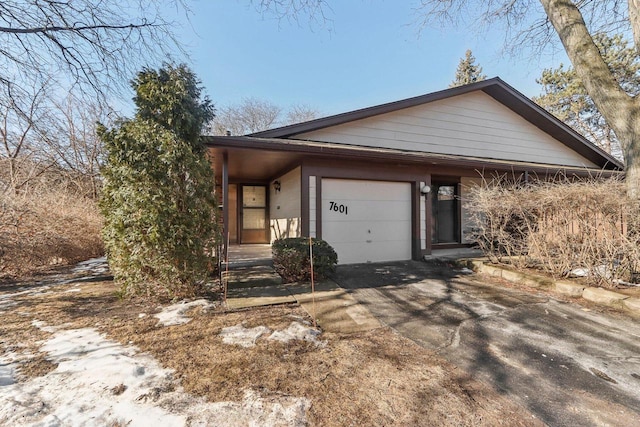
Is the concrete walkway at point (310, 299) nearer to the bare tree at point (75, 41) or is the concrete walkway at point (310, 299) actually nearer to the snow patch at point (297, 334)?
the snow patch at point (297, 334)

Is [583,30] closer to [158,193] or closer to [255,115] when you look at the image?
[158,193]

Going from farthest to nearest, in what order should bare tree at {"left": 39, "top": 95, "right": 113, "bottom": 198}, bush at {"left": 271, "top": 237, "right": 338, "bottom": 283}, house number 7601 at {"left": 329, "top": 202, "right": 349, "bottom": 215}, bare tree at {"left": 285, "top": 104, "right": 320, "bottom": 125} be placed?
bare tree at {"left": 285, "top": 104, "right": 320, "bottom": 125} → bare tree at {"left": 39, "top": 95, "right": 113, "bottom": 198} → house number 7601 at {"left": 329, "top": 202, "right": 349, "bottom": 215} → bush at {"left": 271, "top": 237, "right": 338, "bottom": 283}

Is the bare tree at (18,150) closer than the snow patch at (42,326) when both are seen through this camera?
No

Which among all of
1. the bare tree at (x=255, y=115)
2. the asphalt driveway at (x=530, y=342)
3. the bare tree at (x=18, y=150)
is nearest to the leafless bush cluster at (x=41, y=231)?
the bare tree at (x=18, y=150)

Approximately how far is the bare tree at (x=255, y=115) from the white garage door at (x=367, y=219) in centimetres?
1721

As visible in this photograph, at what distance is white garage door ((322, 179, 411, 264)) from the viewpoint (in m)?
6.45

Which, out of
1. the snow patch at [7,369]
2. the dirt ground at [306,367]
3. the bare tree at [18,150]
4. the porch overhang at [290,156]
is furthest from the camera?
the bare tree at [18,150]

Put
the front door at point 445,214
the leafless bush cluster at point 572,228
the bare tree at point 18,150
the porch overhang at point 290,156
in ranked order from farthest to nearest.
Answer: the bare tree at point 18,150 → the front door at point 445,214 → the porch overhang at point 290,156 → the leafless bush cluster at point 572,228

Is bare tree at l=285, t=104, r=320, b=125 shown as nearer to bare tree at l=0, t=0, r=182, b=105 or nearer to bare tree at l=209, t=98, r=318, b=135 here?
bare tree at l=209, t=98, r=318, b=135

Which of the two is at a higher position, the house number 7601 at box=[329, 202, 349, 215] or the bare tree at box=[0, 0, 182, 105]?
the bare tree at box=[0, 0, 182, 105]

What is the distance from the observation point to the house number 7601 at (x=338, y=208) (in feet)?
21.1

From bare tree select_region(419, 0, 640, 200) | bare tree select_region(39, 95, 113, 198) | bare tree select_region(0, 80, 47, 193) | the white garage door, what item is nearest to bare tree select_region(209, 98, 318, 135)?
bare tree select_region(39, 95, 113, 198)

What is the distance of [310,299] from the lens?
399 cm

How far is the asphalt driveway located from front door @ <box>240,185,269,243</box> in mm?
5981
